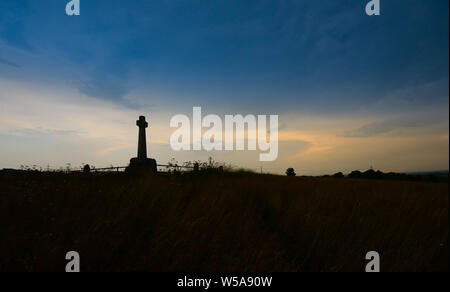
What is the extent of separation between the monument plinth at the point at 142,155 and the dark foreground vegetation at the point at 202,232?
22.8 feet

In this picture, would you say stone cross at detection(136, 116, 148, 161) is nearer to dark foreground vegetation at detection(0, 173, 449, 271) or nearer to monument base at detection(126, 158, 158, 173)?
monument base at detection(126, 158, 158, 173)

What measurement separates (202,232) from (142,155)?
1003 centimetres

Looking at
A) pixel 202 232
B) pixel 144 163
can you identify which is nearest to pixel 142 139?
pixel 144 163

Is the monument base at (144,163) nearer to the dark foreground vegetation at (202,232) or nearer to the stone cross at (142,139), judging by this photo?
the stone cross at (142,139)

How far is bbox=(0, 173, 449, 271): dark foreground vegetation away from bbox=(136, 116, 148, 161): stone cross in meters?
7.52

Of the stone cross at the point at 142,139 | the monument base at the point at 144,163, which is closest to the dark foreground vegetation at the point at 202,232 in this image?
the monument base at the point at 144,163

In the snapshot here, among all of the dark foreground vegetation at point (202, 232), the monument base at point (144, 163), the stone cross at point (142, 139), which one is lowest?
the dark foreground vegetation at point (202, 232)

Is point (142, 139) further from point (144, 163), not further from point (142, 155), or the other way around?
point (144, 163)

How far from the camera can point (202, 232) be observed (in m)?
3.24

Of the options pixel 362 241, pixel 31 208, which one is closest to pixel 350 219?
pixel 362 241

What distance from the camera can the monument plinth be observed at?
39.0 ft

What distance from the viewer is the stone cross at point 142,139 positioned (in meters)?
12.5

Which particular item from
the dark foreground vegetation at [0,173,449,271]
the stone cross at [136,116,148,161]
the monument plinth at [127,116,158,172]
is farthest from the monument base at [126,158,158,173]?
the dark foreground vegetation at [0,173,449,271]

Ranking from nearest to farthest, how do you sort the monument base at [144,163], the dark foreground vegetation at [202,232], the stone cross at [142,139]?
the dark foreground vegetation at [202,232] < the monument base at [144,163] < the stone cross at [142,139]
